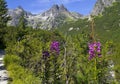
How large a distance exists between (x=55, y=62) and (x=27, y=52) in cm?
1246

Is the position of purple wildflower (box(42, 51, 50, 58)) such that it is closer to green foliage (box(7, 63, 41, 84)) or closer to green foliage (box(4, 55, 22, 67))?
green foliage (box(7, 63, 41, 84))

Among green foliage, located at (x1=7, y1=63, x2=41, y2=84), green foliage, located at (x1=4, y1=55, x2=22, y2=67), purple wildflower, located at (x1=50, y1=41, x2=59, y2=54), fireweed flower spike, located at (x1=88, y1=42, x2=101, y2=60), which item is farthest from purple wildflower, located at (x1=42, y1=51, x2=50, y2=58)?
green foliage, located at (x1=4, y1=55, x2=22, y2=67)

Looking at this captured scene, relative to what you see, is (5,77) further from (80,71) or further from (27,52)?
(80,71)

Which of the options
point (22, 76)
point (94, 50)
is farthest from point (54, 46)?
point (22, 76)

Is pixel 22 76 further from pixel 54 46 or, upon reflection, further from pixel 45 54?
pixel 54 46

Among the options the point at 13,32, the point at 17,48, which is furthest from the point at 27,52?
the point at 13,32

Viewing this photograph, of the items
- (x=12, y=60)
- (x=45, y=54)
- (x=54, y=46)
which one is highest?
(x=54, y=46)

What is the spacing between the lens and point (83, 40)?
55.5 metres

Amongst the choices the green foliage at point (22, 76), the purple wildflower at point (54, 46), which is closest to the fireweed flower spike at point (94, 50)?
the purple wildflower at point (54, 46)

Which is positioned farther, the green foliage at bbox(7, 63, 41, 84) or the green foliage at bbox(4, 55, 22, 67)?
the green foliage at bbox(4, 55, 22, 67)

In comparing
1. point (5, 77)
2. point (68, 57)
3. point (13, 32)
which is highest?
point (13, 32)

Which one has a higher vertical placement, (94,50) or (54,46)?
(54,46)

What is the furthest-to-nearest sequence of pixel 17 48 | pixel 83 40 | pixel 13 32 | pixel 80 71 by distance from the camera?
pixel 13 32 < pixel 83 40 < pixel 17 48 < pixel 80 71

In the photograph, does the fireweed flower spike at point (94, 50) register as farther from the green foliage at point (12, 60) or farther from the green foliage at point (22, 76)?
the green foliage at point (12, 60)
